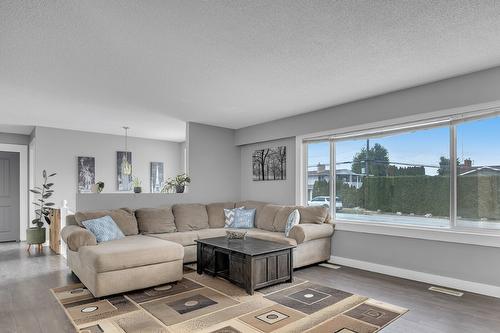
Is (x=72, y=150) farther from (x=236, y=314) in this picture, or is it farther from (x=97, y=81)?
(x=236, y=314)

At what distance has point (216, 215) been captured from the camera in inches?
229

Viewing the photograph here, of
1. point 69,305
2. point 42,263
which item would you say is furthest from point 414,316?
point 42,263

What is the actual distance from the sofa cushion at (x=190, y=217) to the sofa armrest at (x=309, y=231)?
1756 mm

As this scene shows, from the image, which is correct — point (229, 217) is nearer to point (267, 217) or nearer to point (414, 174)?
point (267, 217)

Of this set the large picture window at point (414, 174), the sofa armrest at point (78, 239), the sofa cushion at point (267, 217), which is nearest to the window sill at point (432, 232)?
the large picture window at point (414, 174)

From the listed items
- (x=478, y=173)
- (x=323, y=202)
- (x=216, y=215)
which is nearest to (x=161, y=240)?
(x=216, y=215)

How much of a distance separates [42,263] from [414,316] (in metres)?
5.14

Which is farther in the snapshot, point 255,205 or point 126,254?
point 255,205

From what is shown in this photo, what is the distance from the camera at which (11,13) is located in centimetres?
229

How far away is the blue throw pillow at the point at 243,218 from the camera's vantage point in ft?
18.3

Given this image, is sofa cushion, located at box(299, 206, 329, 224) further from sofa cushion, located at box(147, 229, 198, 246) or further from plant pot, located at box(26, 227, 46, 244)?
plant pot, located at box(26, 227, 46, 244)

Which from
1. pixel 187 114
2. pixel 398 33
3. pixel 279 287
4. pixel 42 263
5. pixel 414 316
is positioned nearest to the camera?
pixel 398 33

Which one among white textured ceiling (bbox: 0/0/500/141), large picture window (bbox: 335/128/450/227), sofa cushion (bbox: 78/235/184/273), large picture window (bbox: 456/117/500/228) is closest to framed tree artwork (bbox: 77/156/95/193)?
white textured ceiling (bbox: 0/0/500/141)

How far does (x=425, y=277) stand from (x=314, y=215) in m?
1.64
